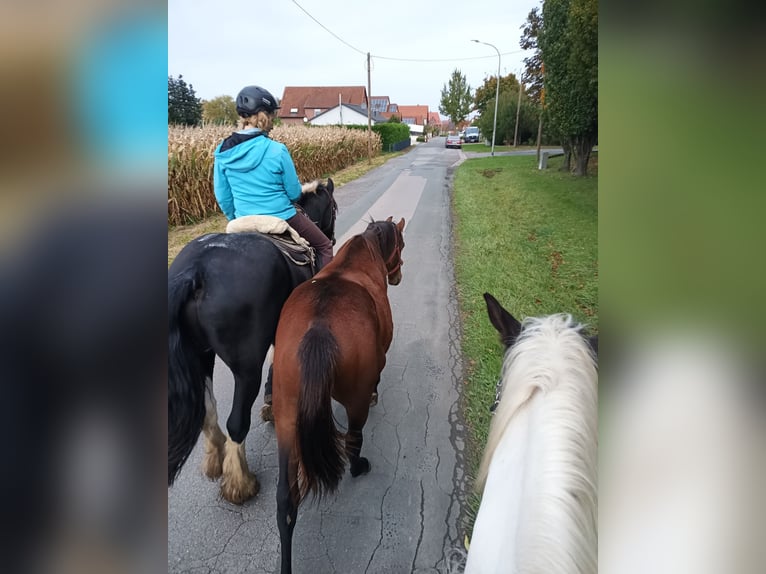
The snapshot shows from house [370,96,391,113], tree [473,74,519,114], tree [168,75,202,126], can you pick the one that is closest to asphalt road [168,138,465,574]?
tree [168,75,202,126]

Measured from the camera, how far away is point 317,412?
7.20 feet

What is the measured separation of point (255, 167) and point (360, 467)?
2330 mm

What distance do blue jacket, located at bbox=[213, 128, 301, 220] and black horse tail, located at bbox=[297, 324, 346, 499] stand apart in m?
1.56

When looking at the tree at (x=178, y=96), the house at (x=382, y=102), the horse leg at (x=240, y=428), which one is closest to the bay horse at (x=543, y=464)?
the tree at (x=178, y=96)

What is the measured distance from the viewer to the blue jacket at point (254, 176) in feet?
10.4

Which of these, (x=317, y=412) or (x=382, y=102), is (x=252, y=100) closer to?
(x=317, y=412)

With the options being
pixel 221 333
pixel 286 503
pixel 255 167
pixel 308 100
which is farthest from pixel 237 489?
pixel 308 100

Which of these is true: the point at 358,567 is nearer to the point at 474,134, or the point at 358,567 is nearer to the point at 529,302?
the point at 529,302
